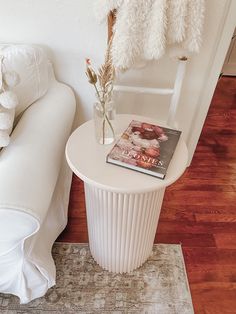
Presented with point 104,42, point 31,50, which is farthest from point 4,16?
point 104,42

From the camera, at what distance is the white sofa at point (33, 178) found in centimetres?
79

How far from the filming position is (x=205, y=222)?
1474 mm

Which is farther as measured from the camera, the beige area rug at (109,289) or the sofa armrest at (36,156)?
the beige area rug at (109,289)

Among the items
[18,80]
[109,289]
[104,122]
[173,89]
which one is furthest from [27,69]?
[109,289]

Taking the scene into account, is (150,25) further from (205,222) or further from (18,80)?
(205,222)

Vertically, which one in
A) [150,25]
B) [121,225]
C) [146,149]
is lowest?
[121,225]

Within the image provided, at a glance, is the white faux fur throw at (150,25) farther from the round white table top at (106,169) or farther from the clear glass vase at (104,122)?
the round white table top at (106,169)

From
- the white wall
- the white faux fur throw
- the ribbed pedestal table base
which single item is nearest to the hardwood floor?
the ribbed pedestal table base

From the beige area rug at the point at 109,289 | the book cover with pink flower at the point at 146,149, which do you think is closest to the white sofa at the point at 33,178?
the beige area rug at the point at 109,289

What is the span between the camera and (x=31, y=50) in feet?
3.74

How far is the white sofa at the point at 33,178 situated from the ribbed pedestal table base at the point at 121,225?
0.18 m

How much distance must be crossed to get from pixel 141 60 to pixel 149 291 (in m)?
1.00

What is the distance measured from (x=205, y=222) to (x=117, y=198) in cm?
77

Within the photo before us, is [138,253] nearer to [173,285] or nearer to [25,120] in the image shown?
[173,285]
